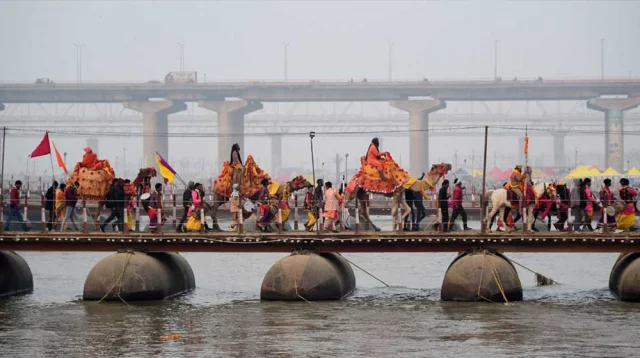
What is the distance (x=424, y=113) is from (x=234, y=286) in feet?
437

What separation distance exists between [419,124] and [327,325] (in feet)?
476

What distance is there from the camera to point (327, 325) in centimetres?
3362

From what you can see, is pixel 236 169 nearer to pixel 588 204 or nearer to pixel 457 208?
pixel 457 208

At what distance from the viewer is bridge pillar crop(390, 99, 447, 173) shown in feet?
583

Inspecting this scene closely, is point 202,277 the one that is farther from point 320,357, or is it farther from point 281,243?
point 320,357

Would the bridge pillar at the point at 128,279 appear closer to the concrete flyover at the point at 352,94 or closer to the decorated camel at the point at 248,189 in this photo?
the decorated camel at the point at 248,189

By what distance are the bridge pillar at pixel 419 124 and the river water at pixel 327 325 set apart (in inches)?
5219

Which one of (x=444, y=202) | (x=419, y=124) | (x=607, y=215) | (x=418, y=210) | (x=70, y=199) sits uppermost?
(x=419, y=124)

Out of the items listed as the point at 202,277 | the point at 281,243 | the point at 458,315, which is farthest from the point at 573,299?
the point at 202,277

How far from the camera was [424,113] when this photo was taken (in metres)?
178

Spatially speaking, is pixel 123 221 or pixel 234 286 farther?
pixel 234 286

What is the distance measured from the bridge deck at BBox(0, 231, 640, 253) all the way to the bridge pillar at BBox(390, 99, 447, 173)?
455 ft

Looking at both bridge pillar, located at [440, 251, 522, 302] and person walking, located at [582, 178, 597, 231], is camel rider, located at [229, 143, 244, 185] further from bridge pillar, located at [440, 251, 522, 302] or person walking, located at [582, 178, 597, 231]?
person walking, located at [582, 178, 597, 231]

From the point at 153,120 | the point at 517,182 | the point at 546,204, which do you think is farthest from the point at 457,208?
the point at 153,120
